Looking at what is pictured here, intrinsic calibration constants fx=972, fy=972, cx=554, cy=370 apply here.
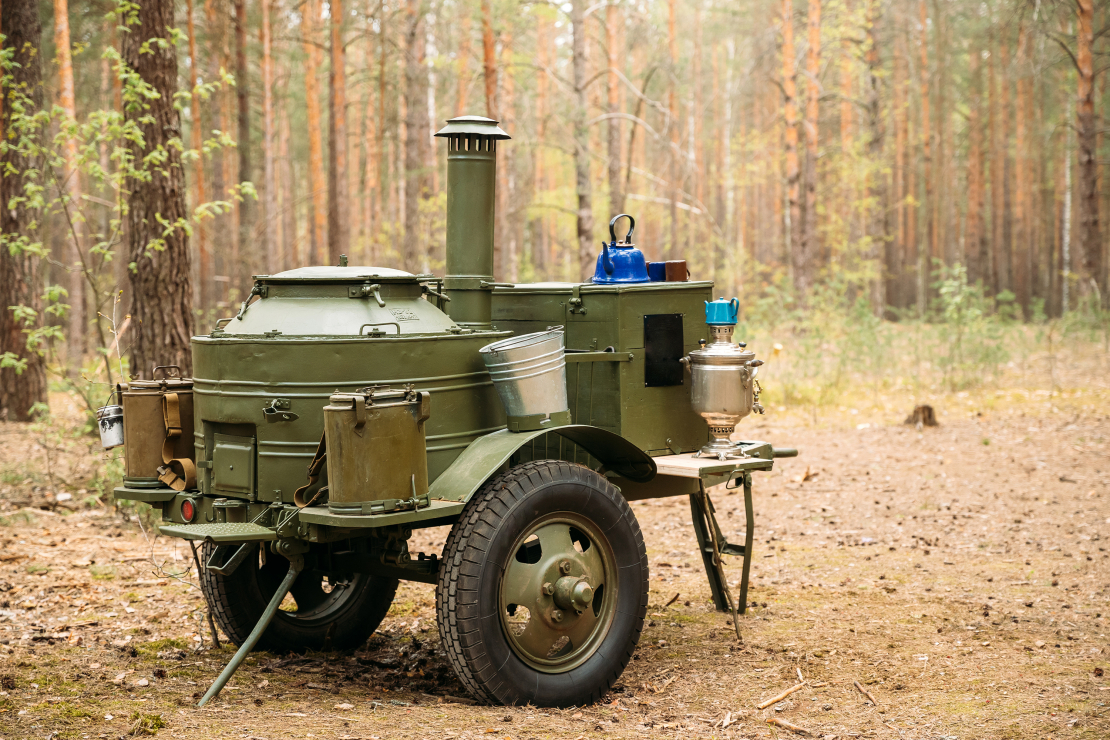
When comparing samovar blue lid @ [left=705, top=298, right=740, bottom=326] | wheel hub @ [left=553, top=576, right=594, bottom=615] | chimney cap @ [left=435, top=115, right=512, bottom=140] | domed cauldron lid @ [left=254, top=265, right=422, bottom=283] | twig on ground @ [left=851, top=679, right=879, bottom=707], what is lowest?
twig on ground @ [left=851, top=679, right=879, bottom=707]

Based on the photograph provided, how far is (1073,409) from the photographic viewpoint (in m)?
12.1

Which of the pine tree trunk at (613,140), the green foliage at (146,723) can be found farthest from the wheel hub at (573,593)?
the pine tree trunk at (613,140)

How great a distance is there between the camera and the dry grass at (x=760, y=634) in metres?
3.93

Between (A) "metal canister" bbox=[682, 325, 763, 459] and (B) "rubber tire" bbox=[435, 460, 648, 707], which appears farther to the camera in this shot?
(A) "metal canister" bbox=[682, 325, 763, 459]

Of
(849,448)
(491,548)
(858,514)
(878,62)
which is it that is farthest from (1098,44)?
(491,548)

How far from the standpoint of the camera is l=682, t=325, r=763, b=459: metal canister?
4.96m

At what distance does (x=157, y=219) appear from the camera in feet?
25.8

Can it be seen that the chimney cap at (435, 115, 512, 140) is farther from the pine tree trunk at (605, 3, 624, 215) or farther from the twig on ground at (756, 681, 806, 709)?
the pine tree trunk at (605, 3, 624, 215)

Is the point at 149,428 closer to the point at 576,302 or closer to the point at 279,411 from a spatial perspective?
the point at 279,411

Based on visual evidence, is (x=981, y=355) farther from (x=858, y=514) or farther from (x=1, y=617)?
(x=1, y=617)

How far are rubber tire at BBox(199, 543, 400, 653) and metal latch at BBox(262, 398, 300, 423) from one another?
1050 mm

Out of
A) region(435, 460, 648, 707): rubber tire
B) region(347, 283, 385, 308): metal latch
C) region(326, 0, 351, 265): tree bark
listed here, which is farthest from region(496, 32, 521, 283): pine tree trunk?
region(435, 460, 648, 707): rubber tire

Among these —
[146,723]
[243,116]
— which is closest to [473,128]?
[146,723]

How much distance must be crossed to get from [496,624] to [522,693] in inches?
13.1
